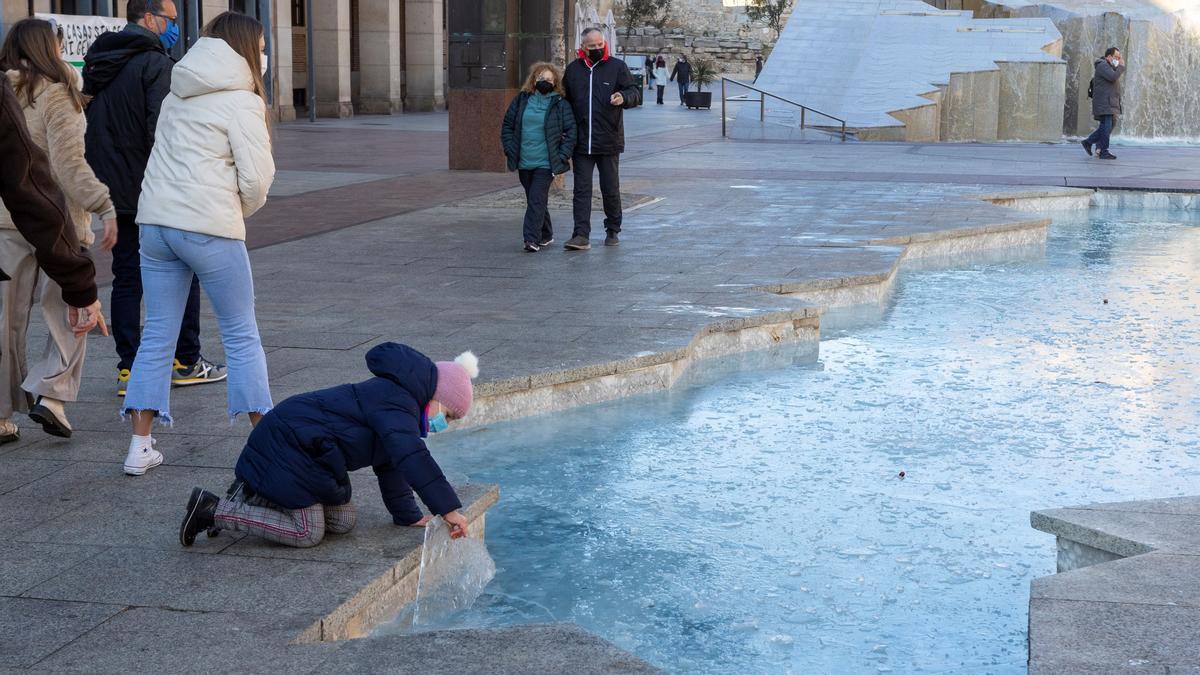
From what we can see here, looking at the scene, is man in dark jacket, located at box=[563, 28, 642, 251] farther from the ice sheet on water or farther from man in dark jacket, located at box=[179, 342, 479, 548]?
man in dark jacket, located at box=[179, 342, 479, 548]

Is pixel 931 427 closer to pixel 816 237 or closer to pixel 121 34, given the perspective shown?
pixel 121 34

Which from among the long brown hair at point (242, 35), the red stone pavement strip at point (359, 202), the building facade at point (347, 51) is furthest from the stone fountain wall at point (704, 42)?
the long brown hair at point (242, 35)

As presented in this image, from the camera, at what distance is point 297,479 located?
4.16 meters

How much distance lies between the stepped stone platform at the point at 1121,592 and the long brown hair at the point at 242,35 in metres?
3.09

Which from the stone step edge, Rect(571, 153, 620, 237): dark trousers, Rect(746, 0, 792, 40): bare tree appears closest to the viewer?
the stone step edge

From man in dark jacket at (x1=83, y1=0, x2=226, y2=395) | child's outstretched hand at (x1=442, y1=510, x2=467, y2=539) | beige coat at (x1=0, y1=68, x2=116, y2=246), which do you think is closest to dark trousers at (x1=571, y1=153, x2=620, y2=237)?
man in dark jacket at (x1=83, y1=0, x2=226, y2=395)

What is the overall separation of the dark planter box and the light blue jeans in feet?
120

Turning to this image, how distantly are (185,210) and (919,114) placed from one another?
74.2 ft

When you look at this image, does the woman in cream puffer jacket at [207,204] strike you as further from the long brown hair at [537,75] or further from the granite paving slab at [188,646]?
the long brown hair at [537,75]

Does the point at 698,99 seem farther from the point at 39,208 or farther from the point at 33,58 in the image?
the point at 39,208

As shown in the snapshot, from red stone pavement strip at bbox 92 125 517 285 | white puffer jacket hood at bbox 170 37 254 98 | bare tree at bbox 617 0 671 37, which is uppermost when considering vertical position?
bare tree at bbox 617 0 671 37

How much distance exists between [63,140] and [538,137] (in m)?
5.64

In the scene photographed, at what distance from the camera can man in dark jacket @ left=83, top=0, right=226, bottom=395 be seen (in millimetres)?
5945

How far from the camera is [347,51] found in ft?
106
